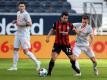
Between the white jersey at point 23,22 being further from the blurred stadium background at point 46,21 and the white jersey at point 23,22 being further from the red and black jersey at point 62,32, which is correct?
the blurred stadium background at point 46,21

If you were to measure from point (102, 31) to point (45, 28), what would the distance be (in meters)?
3.31

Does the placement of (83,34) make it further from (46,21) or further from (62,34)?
(46,21)

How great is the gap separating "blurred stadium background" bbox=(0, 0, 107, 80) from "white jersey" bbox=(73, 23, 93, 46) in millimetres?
4864

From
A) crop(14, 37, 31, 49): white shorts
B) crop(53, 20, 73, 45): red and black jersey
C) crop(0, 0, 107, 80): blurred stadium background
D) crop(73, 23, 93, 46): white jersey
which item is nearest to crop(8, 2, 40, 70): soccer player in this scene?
crop(14, 37, 31, 49): white shorts

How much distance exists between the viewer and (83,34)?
15.4 m

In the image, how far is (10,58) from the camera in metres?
23.9

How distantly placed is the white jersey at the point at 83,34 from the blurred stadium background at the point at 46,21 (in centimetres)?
486

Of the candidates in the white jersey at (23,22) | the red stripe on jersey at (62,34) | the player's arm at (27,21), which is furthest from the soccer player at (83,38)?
the white jersey at (23,22)

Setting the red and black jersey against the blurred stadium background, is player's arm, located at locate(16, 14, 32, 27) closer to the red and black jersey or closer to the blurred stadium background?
the red and black jersey

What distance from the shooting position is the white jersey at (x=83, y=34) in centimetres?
1538

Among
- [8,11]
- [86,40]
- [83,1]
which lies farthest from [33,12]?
[86,40]

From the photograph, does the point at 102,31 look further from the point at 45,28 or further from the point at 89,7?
the point at 45,28

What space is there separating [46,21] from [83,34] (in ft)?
38.9

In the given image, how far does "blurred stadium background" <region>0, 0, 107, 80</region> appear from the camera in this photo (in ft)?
79.2
